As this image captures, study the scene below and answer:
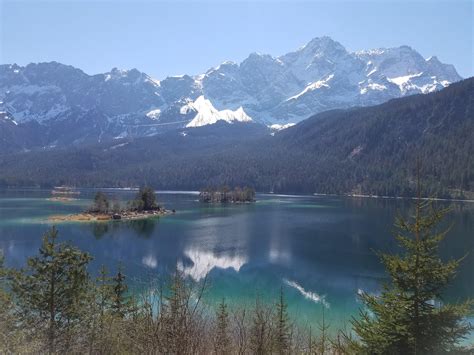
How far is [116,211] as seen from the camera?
364 feet

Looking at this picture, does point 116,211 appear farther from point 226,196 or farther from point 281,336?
point 281,336

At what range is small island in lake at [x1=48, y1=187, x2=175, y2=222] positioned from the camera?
102812 millimetres

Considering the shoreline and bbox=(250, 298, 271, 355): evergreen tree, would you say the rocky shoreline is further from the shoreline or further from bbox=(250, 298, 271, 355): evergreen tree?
bbox=(250, 298, 271, 355): evergreen tree

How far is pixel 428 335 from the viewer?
45.9 feet

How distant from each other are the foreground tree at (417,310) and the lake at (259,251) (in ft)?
33.0

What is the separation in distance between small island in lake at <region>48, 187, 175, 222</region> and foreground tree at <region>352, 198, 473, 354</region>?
303 ft

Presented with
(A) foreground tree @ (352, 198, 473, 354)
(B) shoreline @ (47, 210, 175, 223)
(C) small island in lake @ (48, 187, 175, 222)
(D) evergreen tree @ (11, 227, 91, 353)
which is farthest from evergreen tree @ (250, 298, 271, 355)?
(C) small island in lake @ (48, 187, 175, 222)

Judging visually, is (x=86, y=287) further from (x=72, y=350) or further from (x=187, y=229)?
(x=187, y=229)

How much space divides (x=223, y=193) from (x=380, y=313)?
164 m

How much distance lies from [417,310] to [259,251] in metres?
54.4

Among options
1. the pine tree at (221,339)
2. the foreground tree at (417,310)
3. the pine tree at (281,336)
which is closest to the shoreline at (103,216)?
the pine tree at (281,336)

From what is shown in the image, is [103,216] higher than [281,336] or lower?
lower

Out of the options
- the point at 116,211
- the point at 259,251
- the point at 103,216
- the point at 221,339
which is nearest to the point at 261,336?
the point at 221,339

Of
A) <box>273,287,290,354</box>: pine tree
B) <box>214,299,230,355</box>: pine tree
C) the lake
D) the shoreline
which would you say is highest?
<box>214,299,230,355</box>: pine tree
